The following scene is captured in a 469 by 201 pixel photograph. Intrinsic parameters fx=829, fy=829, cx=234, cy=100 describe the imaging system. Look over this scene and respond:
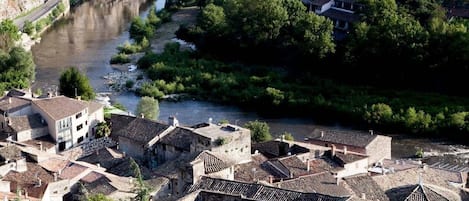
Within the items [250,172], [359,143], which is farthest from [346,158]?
[250,172]

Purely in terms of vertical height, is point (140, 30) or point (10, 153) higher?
point (140, 30)

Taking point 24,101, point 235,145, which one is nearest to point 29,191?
point 235,145

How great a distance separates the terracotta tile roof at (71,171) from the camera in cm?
2176

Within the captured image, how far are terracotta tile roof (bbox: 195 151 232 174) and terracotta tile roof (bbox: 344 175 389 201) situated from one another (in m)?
3.30

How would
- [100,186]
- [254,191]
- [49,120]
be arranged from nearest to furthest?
1. [254,191]
2. [100,186]
3. [49,120]

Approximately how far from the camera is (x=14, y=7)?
6106cm

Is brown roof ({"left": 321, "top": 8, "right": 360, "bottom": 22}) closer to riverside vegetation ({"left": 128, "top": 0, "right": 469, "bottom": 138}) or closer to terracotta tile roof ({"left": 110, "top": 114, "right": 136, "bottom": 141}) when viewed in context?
riverside vegetation ({"left": 128, "top": 0, "right": 469, "bottom": 138})

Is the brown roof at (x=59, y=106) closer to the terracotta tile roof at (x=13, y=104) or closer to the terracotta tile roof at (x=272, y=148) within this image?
the terracotta tile roof at (x=13, y=104)

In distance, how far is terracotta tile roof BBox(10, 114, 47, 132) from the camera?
2667 centimetres

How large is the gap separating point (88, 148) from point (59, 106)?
2.15m

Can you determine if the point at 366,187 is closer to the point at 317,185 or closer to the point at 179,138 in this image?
the point at 317,185

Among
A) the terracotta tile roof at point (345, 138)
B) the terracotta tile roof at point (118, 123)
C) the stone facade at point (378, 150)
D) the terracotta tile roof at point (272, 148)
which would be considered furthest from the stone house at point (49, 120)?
the stone facade at point (378, 150)

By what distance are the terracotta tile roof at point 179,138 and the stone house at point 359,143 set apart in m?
4.83

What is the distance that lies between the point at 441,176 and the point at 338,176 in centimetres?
322
